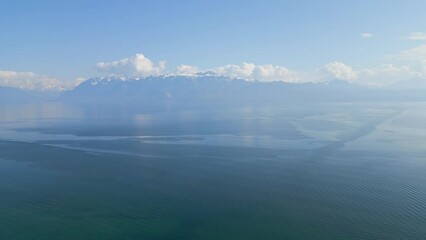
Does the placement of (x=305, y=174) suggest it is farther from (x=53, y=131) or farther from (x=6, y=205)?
(x=53, y=131)

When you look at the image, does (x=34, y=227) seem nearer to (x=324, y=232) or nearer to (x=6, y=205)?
(x=6, y=205)

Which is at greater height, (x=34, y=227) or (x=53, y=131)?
(x=53, y=131)

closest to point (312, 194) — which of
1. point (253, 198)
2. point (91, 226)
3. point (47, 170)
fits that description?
point (253, 198)

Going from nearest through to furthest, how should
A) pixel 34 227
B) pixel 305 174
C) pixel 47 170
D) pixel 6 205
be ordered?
pixel 34 227 → pixel 6 205 → pixel 305 174 → pixel 47 170

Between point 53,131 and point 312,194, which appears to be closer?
point 312,194

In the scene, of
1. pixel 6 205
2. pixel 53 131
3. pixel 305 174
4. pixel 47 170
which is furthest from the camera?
Answer: pixel 53 131

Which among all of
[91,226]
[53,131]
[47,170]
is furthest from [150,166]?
[53,131]
